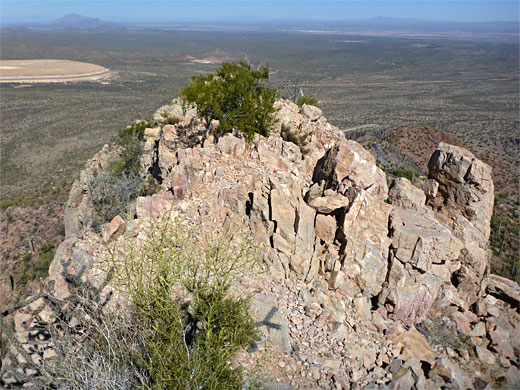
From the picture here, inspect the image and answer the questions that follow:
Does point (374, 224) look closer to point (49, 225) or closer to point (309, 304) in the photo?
point (309, 304)

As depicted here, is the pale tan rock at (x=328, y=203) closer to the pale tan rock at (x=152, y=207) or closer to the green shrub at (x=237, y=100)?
the green shrub at (x=237, y=100)

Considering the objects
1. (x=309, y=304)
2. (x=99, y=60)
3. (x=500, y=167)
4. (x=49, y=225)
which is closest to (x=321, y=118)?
(x=309, y=304)

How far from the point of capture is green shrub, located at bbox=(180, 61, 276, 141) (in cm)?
1408

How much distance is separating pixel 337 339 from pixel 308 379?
1567mm

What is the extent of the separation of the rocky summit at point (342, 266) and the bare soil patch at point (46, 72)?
11822 centimetres

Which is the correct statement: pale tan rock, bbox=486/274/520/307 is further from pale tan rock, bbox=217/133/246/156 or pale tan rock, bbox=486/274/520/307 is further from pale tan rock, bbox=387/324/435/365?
pale tan rock, bbox=217/133/246/156

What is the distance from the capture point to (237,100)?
15.3 metres

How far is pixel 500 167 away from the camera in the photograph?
136 ft

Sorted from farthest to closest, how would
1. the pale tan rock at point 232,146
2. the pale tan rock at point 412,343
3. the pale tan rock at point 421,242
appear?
the pale tan rock at point 232,146 < the pale tan rock at point 421,242 < the pale tan rock at point 412,343

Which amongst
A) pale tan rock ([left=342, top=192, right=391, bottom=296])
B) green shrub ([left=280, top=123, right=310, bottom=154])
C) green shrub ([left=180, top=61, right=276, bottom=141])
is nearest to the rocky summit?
pale tan rock ([left=342, top=192, right=391, bottom=296])

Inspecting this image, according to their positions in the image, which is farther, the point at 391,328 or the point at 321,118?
the point at 321,118

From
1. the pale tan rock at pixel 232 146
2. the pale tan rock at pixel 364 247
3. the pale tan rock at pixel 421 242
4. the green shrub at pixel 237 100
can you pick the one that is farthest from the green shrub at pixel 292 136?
the pale tan rock at pixel 421 242

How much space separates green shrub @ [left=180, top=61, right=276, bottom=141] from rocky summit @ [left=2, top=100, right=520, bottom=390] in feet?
3.00

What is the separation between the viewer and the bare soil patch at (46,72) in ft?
353
